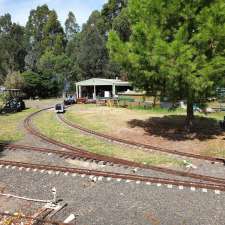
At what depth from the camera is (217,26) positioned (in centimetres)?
1596

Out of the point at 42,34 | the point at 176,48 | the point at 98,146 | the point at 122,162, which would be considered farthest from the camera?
the point at 42,34

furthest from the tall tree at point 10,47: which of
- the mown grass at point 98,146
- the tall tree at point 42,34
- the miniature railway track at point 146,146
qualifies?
the miniature railway track at point 146,146

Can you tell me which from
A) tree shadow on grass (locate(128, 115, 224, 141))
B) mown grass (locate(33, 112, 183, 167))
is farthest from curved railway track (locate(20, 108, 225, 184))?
tree shadow on grass (locate(128, 115, 224, 141))

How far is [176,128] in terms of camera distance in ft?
70.4

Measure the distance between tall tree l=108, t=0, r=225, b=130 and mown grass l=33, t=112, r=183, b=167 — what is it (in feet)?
12.7

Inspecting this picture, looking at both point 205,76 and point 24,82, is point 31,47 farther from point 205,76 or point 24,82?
point 205,76

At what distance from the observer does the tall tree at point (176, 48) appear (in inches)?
622

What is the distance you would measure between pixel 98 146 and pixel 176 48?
608 cm

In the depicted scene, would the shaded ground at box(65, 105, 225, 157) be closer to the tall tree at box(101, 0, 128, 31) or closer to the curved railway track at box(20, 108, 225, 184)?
the curved railway track at box(20, 108, 225, 184)

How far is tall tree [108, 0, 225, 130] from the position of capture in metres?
15.8

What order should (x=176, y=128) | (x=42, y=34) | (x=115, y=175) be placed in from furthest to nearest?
(x=42, y=34), (x=176, y=128), (x=115, y=175)

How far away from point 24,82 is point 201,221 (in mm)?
52381

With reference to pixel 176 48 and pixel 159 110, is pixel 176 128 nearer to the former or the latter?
pixel 176 48

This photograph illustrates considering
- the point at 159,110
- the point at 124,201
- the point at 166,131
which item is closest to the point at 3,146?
the point at 166,131
